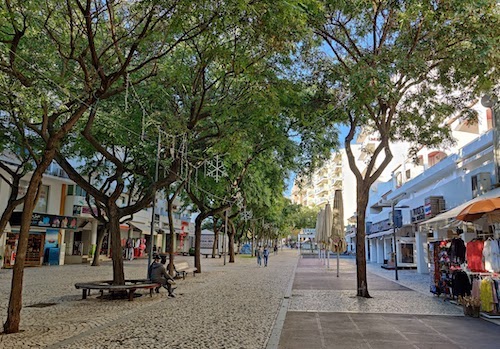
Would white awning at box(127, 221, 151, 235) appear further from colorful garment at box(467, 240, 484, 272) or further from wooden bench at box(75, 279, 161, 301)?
colorful garment at box(467, 240, 484, 272)

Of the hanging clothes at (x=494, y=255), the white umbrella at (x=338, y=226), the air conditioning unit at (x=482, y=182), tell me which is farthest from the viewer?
the white umbrella at (x=338, y=226)

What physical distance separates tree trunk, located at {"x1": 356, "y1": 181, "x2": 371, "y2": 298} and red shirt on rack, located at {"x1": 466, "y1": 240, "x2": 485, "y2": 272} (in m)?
2.98

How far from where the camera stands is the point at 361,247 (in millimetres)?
13117

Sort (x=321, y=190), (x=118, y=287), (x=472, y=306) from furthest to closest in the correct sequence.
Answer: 1. (x=321, y=190)
2. (x=118, y=287)
3. (x=472, y=306)

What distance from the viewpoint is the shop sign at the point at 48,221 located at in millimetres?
24141

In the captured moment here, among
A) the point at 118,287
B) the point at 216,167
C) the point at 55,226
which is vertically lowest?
the point at 118,287

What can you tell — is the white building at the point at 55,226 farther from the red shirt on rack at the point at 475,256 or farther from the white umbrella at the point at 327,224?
the red shirt on rack at the point at 475,256

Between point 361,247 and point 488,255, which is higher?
point 361,247

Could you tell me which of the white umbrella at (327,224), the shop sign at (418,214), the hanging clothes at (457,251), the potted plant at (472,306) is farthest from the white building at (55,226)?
the potted plant at (472,306)

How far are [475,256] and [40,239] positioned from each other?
83.4 feet

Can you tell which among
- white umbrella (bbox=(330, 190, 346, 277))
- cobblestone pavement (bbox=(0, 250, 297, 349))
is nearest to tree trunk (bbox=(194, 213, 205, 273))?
white umbrella (bbox=(330, 190, 346, 277))

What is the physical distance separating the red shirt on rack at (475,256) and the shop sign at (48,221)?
22.6 meters

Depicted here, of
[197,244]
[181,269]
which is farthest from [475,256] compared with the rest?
[197,244]

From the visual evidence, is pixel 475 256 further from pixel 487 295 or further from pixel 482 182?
pixel 482 182
